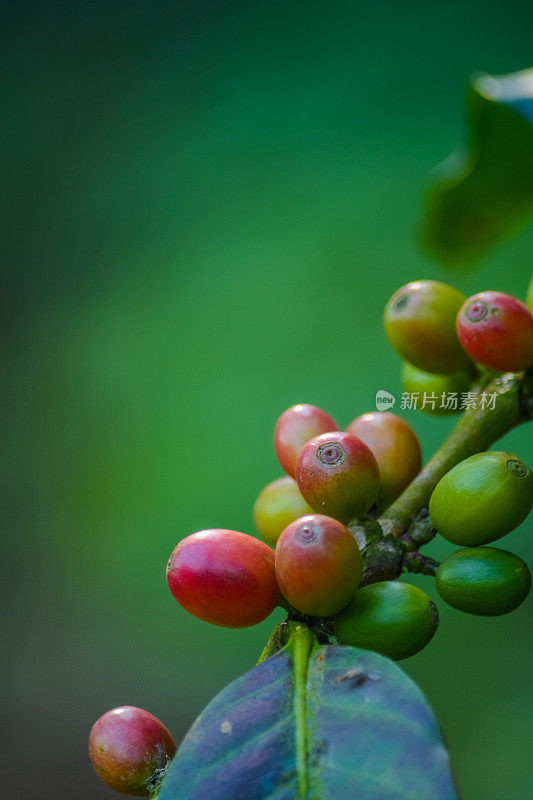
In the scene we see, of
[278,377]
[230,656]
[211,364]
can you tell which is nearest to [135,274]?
[211,364]

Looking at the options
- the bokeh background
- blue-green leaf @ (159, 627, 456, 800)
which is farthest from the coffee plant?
the bokeh background

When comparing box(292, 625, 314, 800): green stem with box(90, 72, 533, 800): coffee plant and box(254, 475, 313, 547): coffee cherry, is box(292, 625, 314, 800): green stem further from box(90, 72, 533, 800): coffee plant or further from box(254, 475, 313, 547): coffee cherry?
box(254, 475, 313, 547): coffee cherry

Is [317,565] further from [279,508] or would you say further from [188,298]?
[188,298]

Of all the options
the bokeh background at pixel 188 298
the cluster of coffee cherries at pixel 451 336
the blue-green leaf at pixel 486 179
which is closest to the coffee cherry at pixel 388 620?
the cluster of coffee cherries at pixel 451 336

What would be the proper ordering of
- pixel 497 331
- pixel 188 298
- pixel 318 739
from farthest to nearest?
pixel 188 298
pixel 497 331
pixel 318 739

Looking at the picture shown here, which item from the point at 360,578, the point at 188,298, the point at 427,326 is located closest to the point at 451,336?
the point at 427,326

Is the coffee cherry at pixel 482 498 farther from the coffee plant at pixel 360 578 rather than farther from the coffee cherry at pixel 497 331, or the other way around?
the coffee cherry at pixel 497 331

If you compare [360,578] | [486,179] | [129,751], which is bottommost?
[129,751]
